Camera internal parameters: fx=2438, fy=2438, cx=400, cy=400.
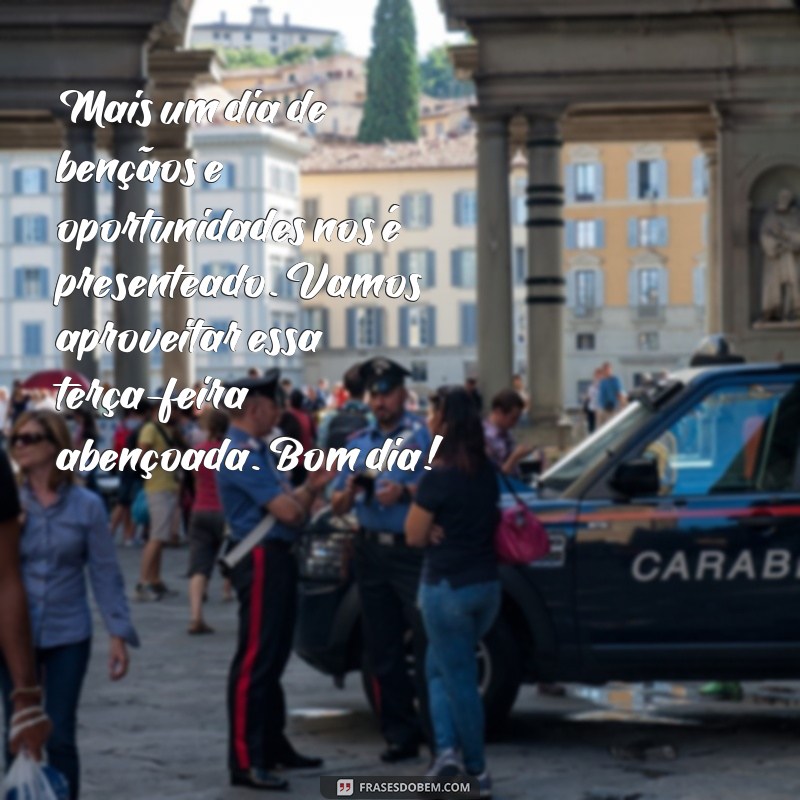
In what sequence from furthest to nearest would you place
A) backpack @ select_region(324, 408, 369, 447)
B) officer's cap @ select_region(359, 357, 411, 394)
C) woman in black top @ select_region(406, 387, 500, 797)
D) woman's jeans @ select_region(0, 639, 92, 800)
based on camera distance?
backpack @ select_region(324, 408, 369, 447) → officer's cap @ select_region(359, 357, 411, 394) → woman in black top @ select_region(406, 387, 500, 797) → woman's jeans @ select_region(0, 639, 92, 800)

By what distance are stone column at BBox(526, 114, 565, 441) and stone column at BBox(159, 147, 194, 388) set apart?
5852mm

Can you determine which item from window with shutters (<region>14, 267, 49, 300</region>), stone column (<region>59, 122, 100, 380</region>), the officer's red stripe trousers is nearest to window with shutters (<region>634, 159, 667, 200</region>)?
window with shutters (<region>14, 267, 49, 300</region>)

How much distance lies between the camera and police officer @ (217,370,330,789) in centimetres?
1113

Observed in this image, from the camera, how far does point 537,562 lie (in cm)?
1222

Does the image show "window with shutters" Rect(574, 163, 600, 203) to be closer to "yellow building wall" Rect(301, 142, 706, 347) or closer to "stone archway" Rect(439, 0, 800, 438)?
"yellow building wall" Rect(301, 142, 706, 347)

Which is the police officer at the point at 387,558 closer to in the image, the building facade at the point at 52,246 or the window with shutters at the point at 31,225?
the building facade at the point at 52,246

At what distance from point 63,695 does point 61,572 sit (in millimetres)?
468

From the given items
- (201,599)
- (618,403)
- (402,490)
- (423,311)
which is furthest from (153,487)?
(423,311)

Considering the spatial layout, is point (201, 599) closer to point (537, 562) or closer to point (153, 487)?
point (153, 487)

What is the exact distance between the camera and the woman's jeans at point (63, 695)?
28.8 feet

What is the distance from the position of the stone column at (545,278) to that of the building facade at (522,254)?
2090 inches

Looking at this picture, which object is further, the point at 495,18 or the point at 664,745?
the point at 495,18

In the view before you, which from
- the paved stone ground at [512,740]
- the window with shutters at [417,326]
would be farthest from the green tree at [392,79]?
the paved stone ground at [512,740]

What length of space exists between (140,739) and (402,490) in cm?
235
